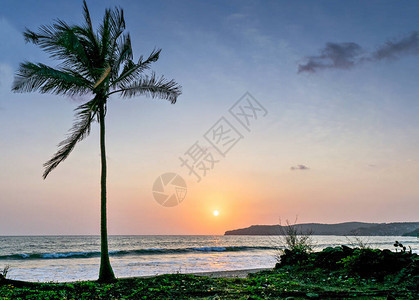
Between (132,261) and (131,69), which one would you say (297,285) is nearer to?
(131,69)

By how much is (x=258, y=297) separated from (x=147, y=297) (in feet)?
8.24

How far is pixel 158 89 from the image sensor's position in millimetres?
11523

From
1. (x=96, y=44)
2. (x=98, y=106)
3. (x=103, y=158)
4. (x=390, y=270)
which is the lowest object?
(x=390, y=270)

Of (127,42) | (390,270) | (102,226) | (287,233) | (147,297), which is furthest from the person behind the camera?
(287,233)

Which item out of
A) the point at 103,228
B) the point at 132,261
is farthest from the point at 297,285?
the point at 132,261

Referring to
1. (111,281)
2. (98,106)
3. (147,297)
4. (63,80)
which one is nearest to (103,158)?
(98,106)

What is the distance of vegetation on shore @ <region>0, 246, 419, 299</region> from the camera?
22.3ft

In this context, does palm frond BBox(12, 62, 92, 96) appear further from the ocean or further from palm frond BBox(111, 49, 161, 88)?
the ocean

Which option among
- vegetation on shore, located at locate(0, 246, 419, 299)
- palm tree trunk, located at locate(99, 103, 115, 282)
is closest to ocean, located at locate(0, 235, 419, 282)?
vegetation on shore, located at locate(0, 246, 419, 299)

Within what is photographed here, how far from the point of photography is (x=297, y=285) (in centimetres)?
812

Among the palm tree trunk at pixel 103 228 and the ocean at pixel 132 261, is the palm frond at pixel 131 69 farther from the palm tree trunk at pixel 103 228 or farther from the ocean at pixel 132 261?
the ocean at pixel 132 261

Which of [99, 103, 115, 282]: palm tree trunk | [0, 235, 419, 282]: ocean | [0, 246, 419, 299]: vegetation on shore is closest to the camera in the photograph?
[0, 246, 419, 299]: vegetation on shore

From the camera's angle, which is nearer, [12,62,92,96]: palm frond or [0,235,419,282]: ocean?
[12,62,92,96]: palm frond

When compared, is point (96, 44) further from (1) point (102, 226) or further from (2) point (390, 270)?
(2) point (390, 270)
